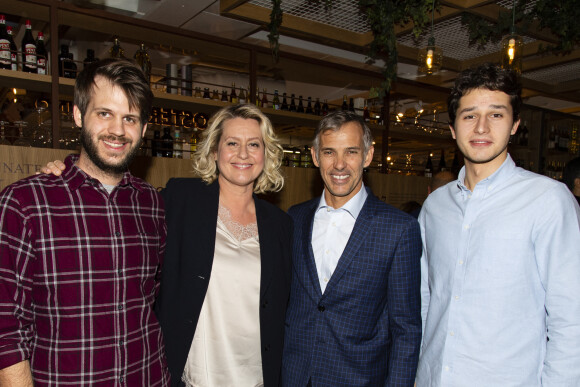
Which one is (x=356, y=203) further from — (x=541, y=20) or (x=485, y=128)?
(x=541, y=20)

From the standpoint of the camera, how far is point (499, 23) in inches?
123

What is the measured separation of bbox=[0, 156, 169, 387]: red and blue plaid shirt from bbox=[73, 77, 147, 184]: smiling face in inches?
2.4

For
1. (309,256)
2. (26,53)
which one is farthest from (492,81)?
(26,53)

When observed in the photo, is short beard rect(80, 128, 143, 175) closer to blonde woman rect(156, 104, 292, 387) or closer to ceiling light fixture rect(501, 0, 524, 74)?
blonde woman rect(156, 104, 292, 387)

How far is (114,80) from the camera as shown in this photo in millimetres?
1479

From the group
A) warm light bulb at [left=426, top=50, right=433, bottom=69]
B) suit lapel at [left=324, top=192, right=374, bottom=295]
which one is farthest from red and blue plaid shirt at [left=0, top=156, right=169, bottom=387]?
warm light bulb at [left=426, top=50, right=433, bottom=69]

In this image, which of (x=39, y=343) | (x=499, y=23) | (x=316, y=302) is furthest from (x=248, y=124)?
(x=499, y=23)

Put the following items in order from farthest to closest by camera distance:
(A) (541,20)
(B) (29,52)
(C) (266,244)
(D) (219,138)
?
(A) (541,20)
(B) (29,52)
(D) (219,138)
(C) (266,244)

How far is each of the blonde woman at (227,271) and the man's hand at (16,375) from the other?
0.54 metres

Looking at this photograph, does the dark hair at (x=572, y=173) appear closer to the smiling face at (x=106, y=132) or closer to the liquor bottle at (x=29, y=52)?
the smiling face at (x=106, y=132)

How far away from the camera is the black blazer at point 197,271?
1674 mm

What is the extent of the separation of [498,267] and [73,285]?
58.9 inches

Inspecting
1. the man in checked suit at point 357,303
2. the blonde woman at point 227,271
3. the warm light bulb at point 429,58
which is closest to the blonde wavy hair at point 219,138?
the blonde woman at point 227,271

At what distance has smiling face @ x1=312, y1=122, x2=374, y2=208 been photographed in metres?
1.89
